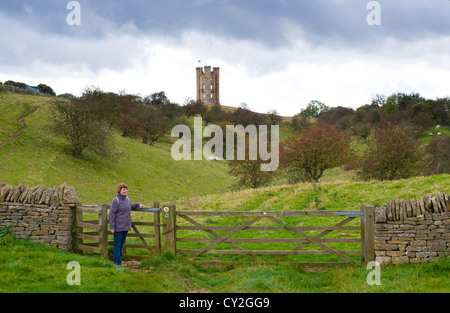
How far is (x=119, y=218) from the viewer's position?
35.3 feet

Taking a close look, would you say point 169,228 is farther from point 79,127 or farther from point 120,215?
point 79,127

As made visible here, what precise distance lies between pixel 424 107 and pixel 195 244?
73.1 meters

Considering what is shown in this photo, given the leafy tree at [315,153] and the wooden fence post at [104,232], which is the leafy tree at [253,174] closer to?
the leafy tree at [315,153]

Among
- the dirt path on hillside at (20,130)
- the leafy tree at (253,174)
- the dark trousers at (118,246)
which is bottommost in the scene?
the dark trousers at (118,246)

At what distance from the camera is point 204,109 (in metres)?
96.2

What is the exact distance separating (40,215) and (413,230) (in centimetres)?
993

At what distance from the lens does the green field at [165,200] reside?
8.55 metres

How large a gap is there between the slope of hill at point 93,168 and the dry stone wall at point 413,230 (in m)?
25.7

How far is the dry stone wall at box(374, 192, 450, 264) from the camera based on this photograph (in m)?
9.51

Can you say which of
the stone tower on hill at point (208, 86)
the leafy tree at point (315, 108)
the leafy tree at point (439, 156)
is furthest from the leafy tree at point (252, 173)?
the stone tower on hill at point (208, 86)

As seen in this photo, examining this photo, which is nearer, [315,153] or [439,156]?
[315,153]

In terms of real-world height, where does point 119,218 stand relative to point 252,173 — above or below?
below

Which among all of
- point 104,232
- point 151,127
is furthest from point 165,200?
point 151,127
